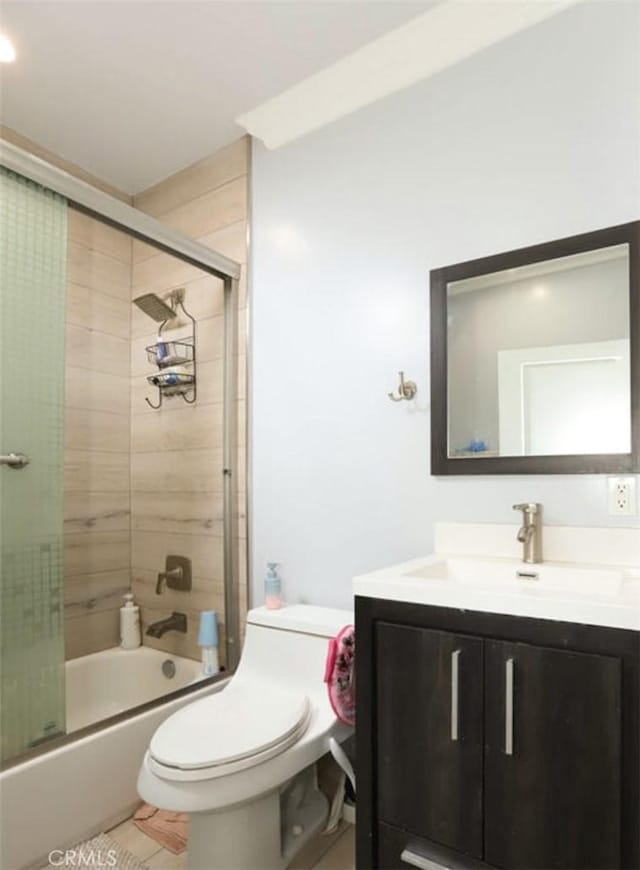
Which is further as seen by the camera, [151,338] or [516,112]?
[151,338]

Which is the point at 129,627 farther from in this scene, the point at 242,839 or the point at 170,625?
the point at 242,839

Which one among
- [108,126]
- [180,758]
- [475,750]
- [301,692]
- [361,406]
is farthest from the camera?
[108,126]

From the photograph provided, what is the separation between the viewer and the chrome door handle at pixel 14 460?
158 centimetres

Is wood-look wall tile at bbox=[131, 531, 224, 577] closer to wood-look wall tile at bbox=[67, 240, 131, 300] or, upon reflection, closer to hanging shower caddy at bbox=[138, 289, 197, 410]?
hanging shower caddy at bbox=[138, 289, 197, 410]

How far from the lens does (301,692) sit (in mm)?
1628

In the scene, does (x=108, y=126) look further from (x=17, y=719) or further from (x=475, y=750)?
(x=475, y=750)

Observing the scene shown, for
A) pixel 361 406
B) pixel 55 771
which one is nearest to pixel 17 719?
pixel 55 771

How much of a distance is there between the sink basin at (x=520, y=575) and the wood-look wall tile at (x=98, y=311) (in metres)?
1.90

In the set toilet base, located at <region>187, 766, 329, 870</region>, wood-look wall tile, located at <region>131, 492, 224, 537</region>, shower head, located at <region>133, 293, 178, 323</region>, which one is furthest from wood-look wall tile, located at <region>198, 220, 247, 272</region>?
toilet base, located at <region>187, 766, 329, 870</region>

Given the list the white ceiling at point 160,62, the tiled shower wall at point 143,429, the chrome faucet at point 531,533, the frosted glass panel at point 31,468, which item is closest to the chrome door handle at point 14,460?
the frosted glass panel at point 31,468

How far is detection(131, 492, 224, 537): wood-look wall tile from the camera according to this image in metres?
2.26

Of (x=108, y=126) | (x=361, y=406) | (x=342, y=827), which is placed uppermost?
(x=108, y=126)

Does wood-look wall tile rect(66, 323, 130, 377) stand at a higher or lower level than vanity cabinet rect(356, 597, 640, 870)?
higher

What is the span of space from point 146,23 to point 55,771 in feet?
7.61
